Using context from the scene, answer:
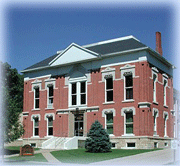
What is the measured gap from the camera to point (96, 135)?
2995cm

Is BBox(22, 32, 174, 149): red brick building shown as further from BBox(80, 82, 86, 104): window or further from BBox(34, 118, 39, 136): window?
BBox(34, 118, 39, 136): window

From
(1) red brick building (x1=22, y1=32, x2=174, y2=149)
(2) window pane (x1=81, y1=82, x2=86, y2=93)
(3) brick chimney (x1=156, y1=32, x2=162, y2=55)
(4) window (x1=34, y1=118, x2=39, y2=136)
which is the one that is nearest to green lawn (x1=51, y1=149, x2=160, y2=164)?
(1) red brick building (x1=22, y1=32, x2=174, y2=149)

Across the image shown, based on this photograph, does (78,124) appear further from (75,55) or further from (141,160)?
(141,160)

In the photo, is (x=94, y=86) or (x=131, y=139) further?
(x=94, y=86)

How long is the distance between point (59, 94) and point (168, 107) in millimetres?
12922

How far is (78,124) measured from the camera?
124ft

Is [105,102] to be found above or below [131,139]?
above

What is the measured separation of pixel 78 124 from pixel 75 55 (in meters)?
7.91

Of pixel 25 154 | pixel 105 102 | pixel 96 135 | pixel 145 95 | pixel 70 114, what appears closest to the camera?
pixel 25 154

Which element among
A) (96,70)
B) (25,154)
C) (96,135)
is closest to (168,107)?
(96,70)

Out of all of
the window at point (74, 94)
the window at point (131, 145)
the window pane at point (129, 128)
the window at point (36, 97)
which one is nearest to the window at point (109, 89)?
the window pane at point (129, 128)

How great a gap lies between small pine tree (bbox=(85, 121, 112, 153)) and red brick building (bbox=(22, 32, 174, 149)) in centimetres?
401

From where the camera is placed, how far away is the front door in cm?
3736

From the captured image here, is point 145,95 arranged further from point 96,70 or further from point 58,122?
point 58,122
